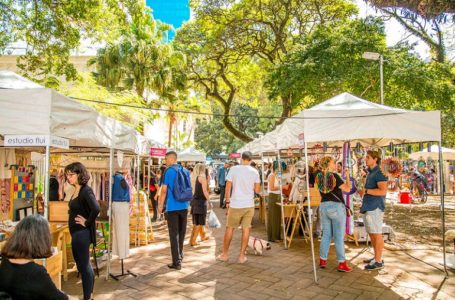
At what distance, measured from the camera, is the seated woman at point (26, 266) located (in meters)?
2.14

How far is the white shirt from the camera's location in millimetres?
5719

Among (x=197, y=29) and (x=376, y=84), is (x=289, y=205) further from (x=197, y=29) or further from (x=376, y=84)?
(x=197, y=29)

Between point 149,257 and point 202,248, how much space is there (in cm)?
112

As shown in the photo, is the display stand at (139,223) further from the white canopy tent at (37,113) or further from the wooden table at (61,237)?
the white canopy tent at (37,113)

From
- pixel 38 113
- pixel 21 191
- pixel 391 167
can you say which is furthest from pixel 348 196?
pixel 21 191

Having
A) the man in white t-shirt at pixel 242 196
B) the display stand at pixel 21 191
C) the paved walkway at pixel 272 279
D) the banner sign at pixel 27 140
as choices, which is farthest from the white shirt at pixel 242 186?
the display stand at pixel 21 191

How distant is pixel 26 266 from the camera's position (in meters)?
2.18

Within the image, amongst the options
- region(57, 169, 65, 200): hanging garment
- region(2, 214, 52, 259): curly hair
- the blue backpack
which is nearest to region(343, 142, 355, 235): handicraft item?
the blue backpack

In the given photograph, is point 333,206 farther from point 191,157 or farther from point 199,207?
point 191,157

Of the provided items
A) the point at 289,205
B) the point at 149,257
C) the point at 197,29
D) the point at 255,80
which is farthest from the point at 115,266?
the point at 255,80

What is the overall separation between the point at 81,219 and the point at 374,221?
394 centimetres

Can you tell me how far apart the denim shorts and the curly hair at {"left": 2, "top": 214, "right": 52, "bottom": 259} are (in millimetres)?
4341

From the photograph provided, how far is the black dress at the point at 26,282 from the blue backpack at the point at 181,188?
320 centimetres

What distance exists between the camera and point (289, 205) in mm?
7078
